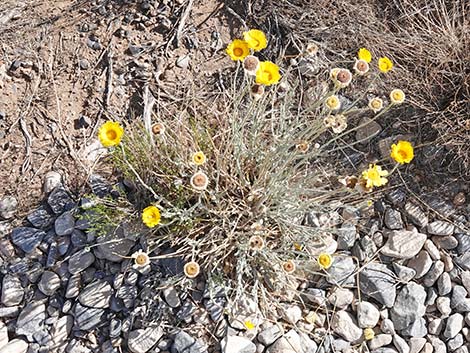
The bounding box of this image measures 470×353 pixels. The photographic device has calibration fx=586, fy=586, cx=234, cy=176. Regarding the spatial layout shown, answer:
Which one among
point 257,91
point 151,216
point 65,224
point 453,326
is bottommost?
point 453,326

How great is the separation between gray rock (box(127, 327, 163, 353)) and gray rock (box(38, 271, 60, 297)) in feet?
1.31

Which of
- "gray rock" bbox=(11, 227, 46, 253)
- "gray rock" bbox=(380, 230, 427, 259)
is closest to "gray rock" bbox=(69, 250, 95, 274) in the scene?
"gray rock" bbox=(11, 227, 46, 253)

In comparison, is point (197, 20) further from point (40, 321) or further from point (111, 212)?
point (40, 321)

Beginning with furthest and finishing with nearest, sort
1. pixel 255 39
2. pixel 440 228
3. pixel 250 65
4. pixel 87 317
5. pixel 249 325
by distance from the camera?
pixel 440 228 → pixel 87 317 → pixel 249 325 → pixel 255 39 → pixel 250 65

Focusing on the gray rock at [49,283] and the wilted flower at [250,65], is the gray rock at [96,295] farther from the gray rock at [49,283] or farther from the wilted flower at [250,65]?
the wilted flower at [250,65]

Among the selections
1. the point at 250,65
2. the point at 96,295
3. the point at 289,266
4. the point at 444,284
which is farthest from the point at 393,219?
the point at 96,295

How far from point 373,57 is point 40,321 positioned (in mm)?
1944

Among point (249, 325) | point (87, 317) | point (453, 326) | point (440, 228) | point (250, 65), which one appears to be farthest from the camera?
point (440, 228)

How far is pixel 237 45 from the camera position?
204 centimetres

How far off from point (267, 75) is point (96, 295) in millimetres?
1169

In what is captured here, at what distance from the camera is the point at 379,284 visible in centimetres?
252

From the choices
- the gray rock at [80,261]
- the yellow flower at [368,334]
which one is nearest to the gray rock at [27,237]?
the gray rock at [80,261]

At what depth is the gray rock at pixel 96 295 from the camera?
243 centimetres

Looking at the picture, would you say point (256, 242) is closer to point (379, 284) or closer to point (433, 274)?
point (379, 284)
